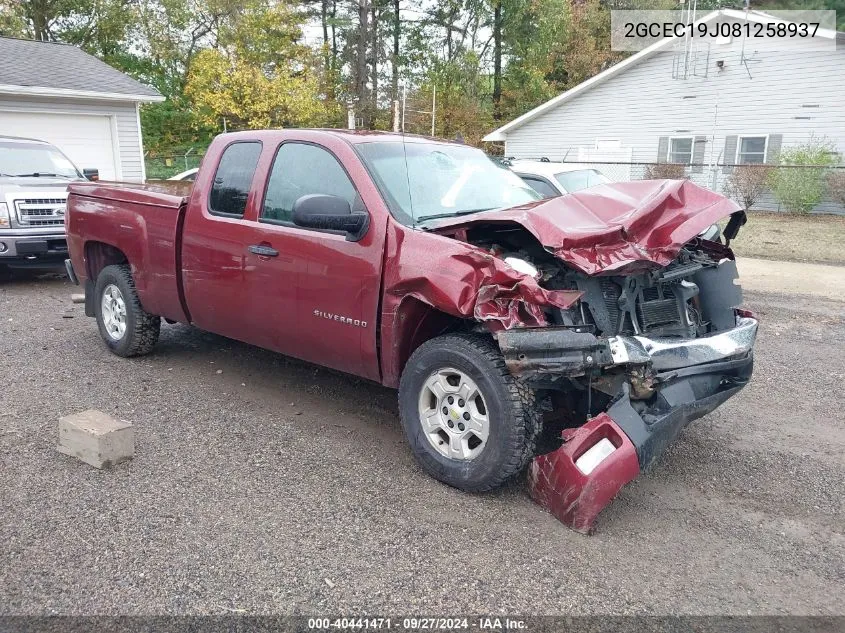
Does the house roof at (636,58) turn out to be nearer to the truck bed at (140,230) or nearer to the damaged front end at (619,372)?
the damaged front end at (619,372)

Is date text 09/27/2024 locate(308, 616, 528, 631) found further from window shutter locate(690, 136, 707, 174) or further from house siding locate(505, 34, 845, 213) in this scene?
window shutter locate(690, 136, 707, 174)

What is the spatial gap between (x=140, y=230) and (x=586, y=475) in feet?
13.3

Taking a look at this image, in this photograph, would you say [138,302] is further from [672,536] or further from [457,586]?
[672,536]

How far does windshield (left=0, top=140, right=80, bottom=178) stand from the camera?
10398 mm

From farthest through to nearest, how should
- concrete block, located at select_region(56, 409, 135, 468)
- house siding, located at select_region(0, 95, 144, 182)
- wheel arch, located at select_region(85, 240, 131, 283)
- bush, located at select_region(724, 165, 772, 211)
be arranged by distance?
1. bush, located at select_region(724, 165, 772, 211)
2. house siding, located at select_region(0, 95, 144, 182)
3. wheel arch, located at select_region(85, 240, 131, 283)
4. concrete block, located at select_region(56, 409, 135, 468)

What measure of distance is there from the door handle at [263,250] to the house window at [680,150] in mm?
19894

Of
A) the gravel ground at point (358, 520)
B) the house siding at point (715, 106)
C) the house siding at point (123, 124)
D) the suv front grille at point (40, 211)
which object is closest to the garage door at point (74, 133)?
the house siding at point (123, 124)

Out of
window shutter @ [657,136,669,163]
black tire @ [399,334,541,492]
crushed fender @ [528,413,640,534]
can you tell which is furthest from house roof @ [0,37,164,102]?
crushed fender @ [528,413,640,534]

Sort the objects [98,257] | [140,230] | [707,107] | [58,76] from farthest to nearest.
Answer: [707,107] < [58,76] < [98,257] < [140,230]

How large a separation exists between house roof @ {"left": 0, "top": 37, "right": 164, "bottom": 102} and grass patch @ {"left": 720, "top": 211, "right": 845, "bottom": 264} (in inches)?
577

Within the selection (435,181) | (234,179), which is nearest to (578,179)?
(435,181)

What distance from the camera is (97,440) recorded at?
13.1 feet

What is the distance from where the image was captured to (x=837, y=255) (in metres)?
12.9

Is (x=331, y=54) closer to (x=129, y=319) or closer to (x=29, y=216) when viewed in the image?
(x=29, y=216)
